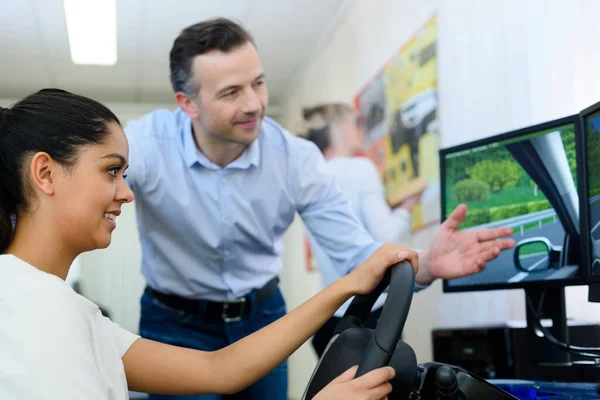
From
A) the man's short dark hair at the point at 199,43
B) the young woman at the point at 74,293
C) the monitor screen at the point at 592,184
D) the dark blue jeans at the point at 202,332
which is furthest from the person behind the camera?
the man's short dark hair at the point at 199,43

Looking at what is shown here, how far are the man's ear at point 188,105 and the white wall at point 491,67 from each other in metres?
1.00

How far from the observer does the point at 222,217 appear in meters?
1.87

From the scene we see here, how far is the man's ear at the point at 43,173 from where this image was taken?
1003mm

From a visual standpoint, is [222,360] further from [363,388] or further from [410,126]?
[410,126]

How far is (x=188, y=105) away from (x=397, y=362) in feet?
4.09

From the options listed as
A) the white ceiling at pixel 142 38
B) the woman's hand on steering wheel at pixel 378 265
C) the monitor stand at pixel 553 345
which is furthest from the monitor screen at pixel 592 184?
the white ceiling at pixel 142 38

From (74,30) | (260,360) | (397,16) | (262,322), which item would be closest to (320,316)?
(260,360)

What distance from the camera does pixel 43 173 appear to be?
3.32ft

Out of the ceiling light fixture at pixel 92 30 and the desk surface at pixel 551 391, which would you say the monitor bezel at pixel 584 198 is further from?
the ceiling light fixture at pixel 92 30

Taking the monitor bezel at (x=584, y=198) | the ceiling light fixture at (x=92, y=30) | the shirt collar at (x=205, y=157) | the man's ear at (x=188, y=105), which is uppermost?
the ceiling light fixture at (x=92, y=30)

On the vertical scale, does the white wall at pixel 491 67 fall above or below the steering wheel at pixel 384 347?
above

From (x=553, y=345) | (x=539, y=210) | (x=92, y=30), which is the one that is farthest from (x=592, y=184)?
(x=92, y=30)

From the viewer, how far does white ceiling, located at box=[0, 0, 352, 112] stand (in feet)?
13.5

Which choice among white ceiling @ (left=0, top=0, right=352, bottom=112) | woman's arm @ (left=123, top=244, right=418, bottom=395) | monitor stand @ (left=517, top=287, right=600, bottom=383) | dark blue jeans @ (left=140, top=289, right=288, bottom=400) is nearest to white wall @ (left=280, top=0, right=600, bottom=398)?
monitor stand @ (left=517, top=287, right=600, bottom=383)
